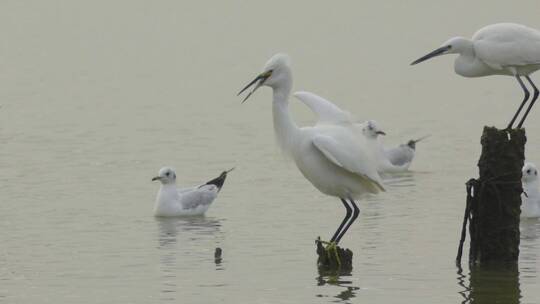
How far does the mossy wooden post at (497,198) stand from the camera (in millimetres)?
11797

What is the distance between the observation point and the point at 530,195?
1565 centimetres

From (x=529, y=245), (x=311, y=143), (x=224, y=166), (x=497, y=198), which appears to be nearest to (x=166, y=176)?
(x=224, y=166)

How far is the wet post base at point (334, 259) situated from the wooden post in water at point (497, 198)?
3.16ft

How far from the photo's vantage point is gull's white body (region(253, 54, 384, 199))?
12047mm

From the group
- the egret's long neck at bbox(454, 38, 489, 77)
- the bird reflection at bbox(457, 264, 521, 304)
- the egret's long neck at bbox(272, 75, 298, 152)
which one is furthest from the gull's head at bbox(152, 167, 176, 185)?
the bird reflection at bbox(457, 264, 521, 304)

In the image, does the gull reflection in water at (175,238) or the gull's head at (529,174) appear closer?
the gull reflection in water at (175,238)

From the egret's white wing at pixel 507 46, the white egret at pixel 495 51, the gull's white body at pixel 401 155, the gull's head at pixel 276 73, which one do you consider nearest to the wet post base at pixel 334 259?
the gull's head at pixel 276 73

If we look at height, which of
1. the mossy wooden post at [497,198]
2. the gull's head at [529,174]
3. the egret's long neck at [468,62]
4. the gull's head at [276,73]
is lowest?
the mossy wooden post at [497,198]

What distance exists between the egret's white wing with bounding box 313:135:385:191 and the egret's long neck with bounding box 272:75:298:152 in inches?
8.4

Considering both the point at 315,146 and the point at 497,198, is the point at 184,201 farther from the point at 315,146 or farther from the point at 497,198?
the point at 497,198

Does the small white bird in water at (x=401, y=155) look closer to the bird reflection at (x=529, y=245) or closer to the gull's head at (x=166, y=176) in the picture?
the gull's head at (x=166, y=176)

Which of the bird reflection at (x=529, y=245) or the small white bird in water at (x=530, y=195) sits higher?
the small white bird in water at (x=530, y=195)

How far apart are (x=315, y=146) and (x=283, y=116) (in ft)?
1.15

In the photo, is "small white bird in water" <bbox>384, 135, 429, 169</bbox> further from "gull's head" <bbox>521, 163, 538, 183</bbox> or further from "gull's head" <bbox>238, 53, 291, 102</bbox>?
→ "gull's head" <bbox>238, 53, 291, 102</bbox>
